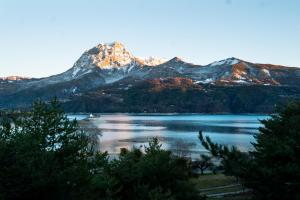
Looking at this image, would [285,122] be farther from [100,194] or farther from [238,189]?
[238,189]

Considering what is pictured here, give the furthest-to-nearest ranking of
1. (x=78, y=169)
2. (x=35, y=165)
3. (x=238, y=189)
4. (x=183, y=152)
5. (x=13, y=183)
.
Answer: (x=183, y=152) → (x=238, y=189) → (x=78, y=169) → (x=35, y=165) → (x=13, y=183)

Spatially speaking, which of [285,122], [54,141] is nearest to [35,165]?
[54,141]

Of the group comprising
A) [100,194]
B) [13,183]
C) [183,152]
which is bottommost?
[183,152]

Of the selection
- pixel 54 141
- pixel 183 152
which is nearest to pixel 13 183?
pixel 54 141

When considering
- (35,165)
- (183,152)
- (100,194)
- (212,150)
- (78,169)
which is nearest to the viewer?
(35,165)

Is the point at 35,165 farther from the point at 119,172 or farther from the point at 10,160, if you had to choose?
the point at 119,172

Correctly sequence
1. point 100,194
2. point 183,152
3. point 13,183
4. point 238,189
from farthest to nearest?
point 183,152
point 238,189
point 100,194
point 13,183

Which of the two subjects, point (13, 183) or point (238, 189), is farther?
point (238, 189)

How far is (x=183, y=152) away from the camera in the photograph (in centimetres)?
10694

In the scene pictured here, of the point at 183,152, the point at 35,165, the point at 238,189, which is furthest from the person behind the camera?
the point at 183,152

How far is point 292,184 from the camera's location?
24.3 m

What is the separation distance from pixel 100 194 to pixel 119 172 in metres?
1.81

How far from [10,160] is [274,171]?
1345 cm

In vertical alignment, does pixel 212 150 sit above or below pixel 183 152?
above
